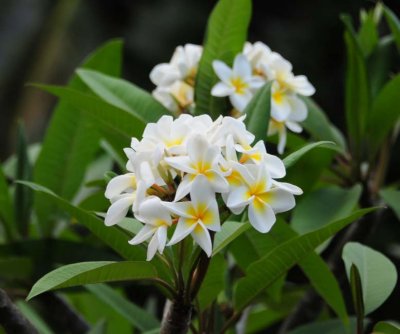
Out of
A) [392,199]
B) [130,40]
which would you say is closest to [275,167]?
[392,199]

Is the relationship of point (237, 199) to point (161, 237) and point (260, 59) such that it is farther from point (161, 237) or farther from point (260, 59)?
point (260, 59)

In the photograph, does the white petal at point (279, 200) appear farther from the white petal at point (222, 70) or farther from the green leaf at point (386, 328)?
the white petal at point (222, 70)

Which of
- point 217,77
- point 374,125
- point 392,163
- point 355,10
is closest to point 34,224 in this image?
point 217,77

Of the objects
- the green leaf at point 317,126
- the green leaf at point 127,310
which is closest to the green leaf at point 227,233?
the green leaf at point 127,310

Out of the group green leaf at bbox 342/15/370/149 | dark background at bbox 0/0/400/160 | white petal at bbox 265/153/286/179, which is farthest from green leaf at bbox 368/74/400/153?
dark background at bbox 0/0/400/160

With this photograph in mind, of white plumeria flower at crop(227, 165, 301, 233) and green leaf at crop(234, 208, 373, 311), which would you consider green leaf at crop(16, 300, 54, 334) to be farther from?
white plumeria flower at crop(227, 165, 301, 233)

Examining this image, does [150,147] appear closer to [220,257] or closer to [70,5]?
[220,257]
